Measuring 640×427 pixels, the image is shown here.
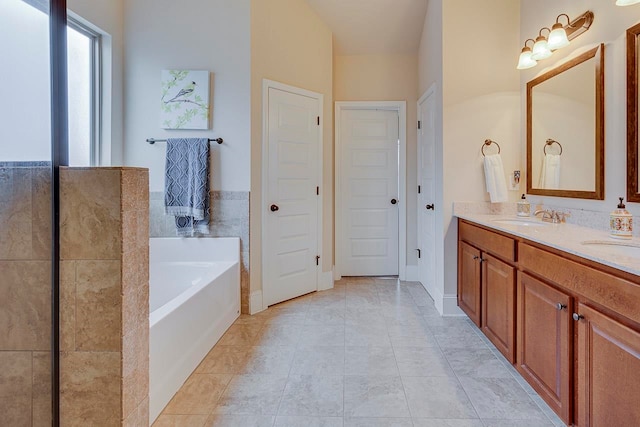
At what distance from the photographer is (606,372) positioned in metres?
1.21

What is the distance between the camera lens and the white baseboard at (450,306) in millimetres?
2885

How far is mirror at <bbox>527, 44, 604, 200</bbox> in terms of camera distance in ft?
6.53

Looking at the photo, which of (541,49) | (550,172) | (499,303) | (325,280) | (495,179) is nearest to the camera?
(499,303)

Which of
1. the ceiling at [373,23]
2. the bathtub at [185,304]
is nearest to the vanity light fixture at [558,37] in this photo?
the ceiling at [373,23]

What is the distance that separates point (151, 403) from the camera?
1.59 meters

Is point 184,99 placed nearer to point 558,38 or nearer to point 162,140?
point 162,140

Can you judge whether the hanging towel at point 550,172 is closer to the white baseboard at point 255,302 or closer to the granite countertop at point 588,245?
the granite countertop at point 588,245

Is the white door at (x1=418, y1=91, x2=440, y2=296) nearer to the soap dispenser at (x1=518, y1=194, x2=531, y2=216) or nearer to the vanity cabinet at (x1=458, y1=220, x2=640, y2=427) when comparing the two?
the soap dispenser at (x1=518, y1=194, x2=531, y2=216)

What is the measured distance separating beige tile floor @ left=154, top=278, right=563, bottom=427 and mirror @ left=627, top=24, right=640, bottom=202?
1164 millimetres

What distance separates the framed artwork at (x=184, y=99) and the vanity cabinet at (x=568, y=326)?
2.37 meters

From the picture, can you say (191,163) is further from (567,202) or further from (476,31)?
(567,202)

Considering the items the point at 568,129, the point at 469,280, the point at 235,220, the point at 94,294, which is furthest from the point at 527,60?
the point at 94,294

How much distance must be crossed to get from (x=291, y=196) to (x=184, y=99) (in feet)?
3.98

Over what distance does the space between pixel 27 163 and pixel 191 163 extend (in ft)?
5.85
